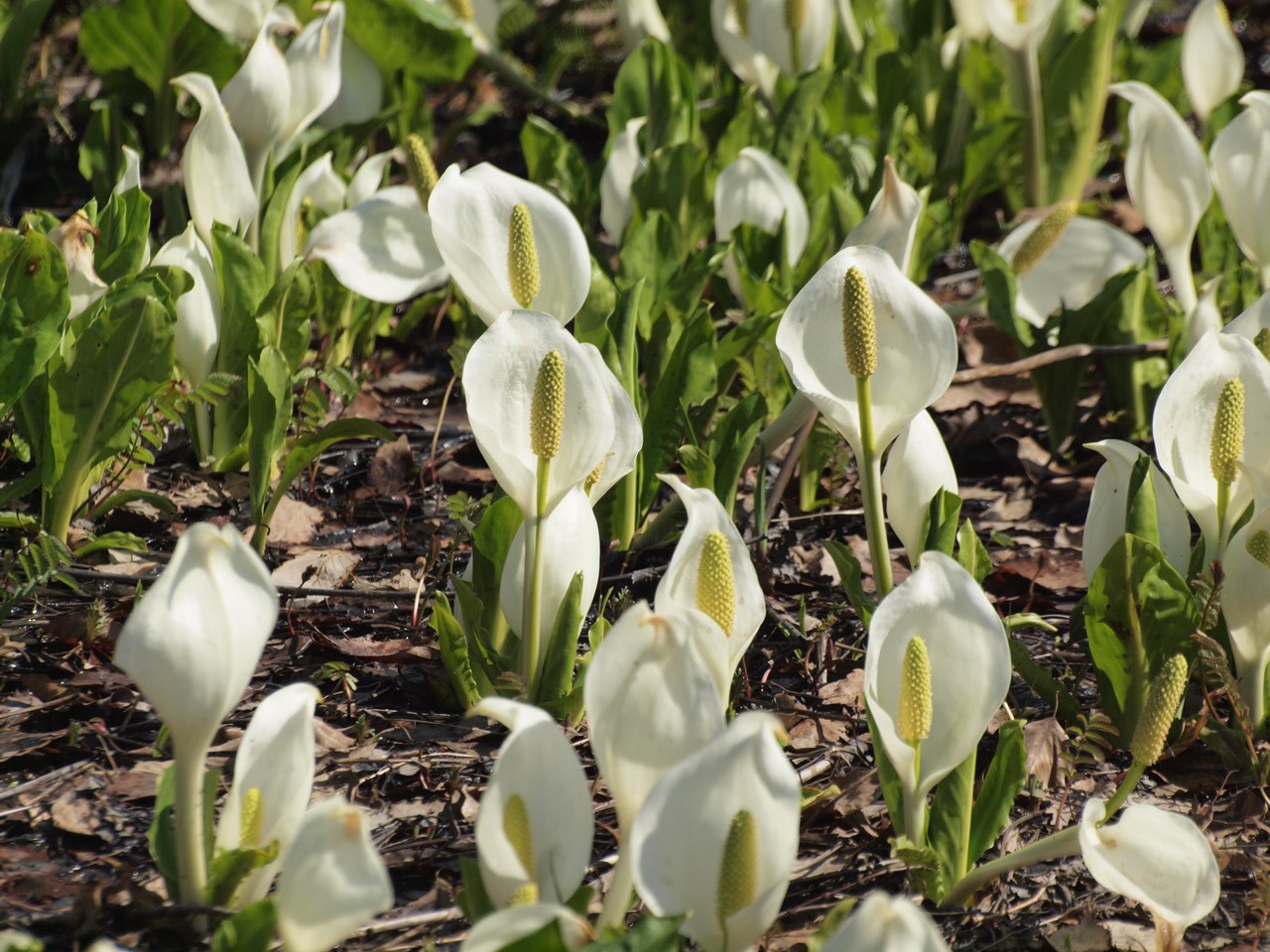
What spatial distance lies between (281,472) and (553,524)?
674mm

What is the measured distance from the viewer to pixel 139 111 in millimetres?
3107

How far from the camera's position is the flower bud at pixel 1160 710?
144 centimetres

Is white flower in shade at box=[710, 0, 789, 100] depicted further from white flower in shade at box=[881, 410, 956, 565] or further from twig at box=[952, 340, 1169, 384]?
white flower in shade at box=[881, 410, 956, 565]

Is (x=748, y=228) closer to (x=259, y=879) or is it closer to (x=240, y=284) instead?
(x=240, y=284)

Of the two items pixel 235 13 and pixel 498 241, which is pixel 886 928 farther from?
pixel 235 13

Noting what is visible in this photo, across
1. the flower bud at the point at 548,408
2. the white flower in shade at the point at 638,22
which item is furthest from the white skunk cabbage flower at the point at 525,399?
the white flower in shade at the point at 638,22

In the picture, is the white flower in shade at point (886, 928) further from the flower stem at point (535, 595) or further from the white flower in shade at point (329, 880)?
the flower stem at point (535, 595)

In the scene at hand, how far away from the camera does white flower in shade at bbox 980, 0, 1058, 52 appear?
2.90 metres

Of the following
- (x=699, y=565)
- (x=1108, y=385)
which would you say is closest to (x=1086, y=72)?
(x=1108, y=385)

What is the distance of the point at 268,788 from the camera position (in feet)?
4.19

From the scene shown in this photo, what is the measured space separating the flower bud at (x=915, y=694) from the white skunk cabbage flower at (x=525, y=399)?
40cm

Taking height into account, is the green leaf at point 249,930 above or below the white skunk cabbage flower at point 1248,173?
below

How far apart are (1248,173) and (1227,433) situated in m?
0.97

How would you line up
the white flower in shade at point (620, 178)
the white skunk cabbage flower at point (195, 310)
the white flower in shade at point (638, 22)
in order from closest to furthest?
the white skunk cabbage flower at point (195, 310)
the white flower in shade at point (620, 178)
the white flower in shade at point (638, 22)
